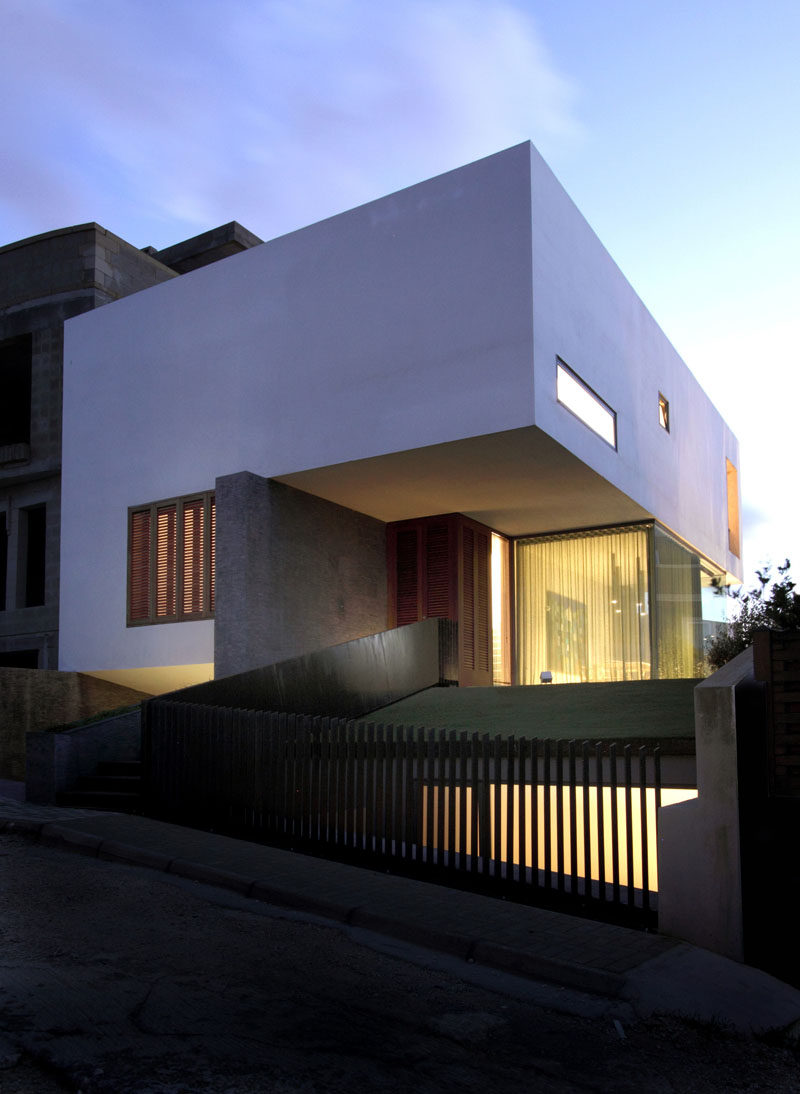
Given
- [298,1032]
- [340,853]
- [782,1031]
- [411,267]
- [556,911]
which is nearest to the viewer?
[298,1032]

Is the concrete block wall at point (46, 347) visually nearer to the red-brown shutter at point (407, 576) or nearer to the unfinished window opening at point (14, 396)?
the unfinished window opening at point (14, 396)

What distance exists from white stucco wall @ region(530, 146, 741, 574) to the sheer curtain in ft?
4.33

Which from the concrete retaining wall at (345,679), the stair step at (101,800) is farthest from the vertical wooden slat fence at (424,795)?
the concrete retaining wall at (345,679)

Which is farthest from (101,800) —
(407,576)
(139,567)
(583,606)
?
(583,606)

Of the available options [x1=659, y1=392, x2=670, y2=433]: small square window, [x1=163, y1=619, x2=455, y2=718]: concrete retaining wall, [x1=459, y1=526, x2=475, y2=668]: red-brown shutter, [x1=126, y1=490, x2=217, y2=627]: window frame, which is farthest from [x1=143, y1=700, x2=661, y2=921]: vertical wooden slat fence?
[x1=659, y1=392, x2=670, y2=433]: small square window

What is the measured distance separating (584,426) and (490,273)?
300 centimetres

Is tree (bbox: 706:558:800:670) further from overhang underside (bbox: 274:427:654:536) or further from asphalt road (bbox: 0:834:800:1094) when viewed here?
asphalt road (bbox: 0:834:800:1094)

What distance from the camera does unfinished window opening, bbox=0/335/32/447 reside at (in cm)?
2417

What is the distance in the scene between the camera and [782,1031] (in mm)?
5918

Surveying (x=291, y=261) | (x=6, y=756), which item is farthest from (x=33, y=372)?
(x=6, y=756)

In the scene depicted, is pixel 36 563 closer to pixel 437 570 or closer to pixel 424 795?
pixel 437 570

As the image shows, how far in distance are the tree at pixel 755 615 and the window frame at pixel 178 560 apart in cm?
892

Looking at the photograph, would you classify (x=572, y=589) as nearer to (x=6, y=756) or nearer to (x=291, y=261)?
(x=291, y=261)

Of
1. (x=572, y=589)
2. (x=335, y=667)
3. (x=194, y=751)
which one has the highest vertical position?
(x=572, y=589)
